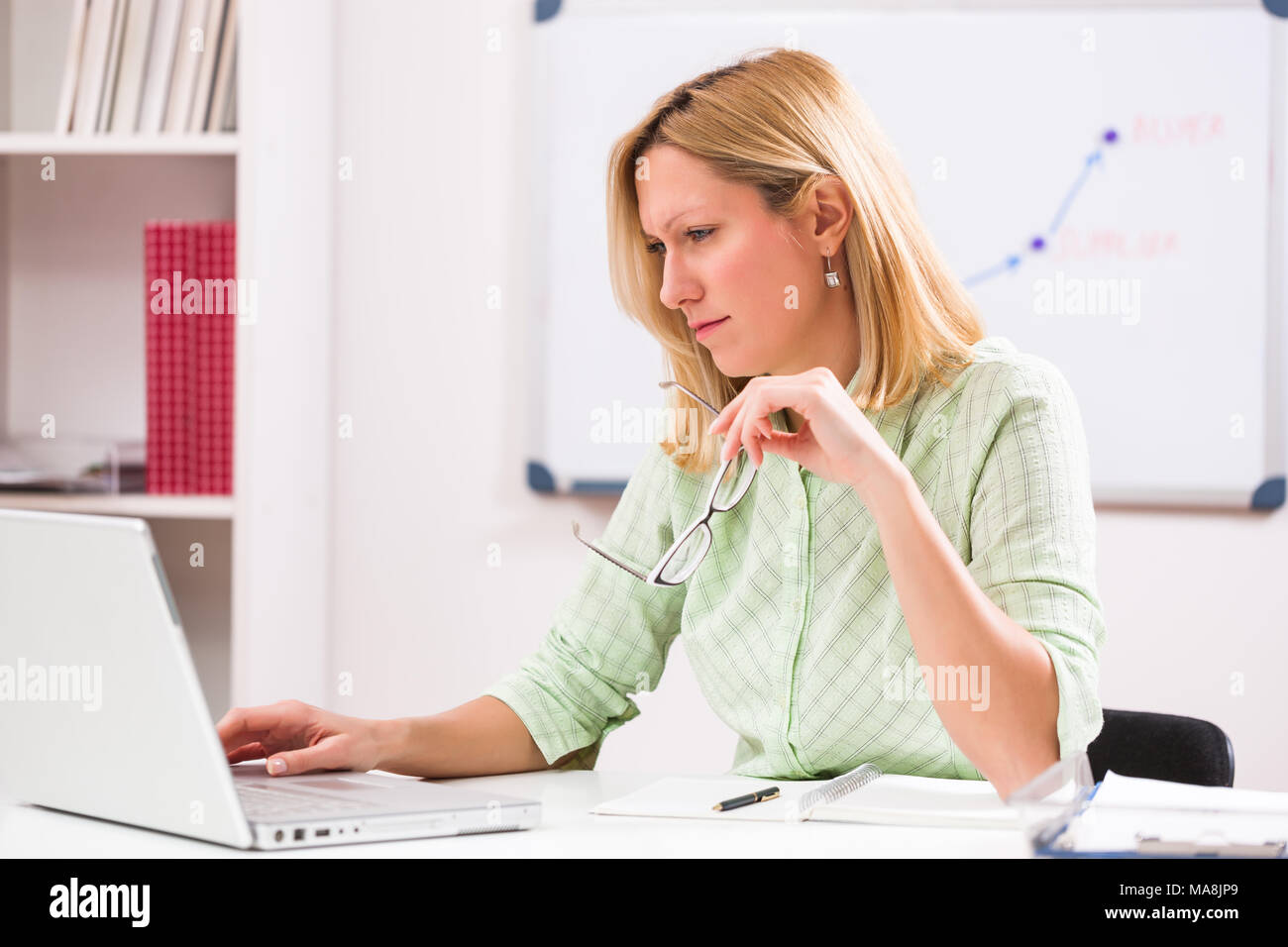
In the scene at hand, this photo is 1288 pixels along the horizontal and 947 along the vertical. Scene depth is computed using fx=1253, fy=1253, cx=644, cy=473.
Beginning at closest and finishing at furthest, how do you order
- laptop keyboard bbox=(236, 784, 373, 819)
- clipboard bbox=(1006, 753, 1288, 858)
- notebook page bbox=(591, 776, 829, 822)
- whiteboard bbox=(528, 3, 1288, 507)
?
clipboard bbox=(1006, 753, 1288, 858), laptop keyboard bbox=(236, 784, 373, 819), notebook page bbox=(591, 776, 829, 822), whiteboard bbox=(528, 3, 1288, 507)

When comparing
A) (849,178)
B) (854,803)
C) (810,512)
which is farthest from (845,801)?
(849,178)

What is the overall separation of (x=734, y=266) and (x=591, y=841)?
0.68 metres

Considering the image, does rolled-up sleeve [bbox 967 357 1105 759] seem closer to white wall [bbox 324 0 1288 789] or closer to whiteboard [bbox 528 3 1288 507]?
whiteboard [bbox 528 3 1288 507]

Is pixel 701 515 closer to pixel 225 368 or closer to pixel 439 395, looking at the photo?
pixel 225 368

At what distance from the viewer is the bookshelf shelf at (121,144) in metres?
2.02

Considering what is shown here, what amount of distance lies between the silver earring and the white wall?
1.04 m

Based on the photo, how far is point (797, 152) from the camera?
1316 millimetres

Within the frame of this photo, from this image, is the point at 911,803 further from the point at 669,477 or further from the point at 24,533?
the point at 24,533

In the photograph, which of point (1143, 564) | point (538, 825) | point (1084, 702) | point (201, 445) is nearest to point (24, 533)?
point (538, 825)

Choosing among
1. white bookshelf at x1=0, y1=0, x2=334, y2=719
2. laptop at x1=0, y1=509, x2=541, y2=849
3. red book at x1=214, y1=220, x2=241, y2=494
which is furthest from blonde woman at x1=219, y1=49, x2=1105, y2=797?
white bookshelf at x1=0, y1=0, x2=334, y2=719

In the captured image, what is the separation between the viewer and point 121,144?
2.04 metres

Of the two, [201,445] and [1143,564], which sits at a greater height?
[201,445]

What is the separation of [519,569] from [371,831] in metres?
1.54

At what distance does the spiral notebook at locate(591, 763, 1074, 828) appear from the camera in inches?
37.2
